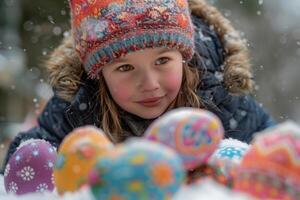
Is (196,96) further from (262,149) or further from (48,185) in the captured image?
(262,149)

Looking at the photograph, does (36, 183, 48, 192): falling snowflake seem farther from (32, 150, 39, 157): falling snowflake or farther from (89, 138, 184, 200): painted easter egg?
(89, 138, 184, 200): painted easter egg

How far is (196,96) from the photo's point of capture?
9.06 feet

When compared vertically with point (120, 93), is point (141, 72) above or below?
above

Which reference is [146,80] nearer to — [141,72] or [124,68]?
[141,72]

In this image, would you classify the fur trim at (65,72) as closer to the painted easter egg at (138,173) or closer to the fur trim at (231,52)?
A: the fur trim at (231,52)

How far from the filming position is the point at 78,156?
1.42 meters

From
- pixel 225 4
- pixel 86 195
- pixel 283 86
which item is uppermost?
pixel 86 195

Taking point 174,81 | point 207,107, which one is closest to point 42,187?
point 174,81

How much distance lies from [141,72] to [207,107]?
0.47m

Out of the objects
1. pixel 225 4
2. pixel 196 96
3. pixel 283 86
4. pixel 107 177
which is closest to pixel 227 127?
pixel 196 96

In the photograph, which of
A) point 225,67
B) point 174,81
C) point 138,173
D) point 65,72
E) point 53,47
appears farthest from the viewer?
point 53,47

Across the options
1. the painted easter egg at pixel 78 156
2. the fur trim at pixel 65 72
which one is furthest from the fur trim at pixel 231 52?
the painted easter egg at pixel 78 156

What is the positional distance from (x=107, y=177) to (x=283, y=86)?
12.0 meters

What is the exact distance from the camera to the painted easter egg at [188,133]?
139cm
